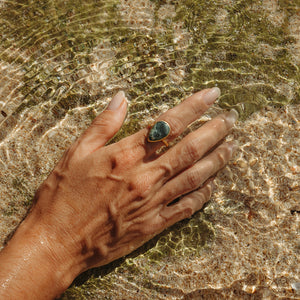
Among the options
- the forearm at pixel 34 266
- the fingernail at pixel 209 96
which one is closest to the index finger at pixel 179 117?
the fingernail at pixel 209 96

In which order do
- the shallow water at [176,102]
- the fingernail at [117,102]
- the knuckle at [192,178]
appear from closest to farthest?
the knuckle at [192,178] → the fingernail at [117,102] → the shallow water at [176,102]

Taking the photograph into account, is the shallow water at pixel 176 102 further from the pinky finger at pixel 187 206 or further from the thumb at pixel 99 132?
the thumb at pixel 99 132

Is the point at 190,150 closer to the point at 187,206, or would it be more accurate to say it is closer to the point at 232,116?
the point at 187,206

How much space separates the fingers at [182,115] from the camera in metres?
3.07

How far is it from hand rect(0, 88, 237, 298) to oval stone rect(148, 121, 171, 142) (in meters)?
0.08

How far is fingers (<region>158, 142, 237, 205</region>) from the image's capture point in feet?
10.3

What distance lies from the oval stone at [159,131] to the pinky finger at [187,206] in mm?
758

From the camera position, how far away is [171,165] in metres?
3.07

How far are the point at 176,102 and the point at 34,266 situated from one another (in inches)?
93.2

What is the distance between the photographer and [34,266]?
2.85 metres

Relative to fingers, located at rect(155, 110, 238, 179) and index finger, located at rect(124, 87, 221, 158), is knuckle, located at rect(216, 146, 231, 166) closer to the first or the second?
fingers, located at rect(155, 110, 238, 179)

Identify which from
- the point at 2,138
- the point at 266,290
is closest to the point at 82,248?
the point at 2,138

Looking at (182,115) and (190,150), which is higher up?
(182,115)

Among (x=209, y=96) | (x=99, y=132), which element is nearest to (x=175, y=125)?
(x=209, y=96)
